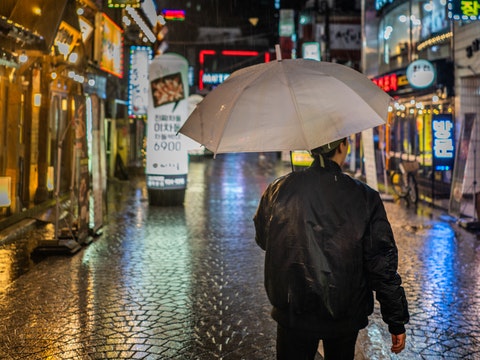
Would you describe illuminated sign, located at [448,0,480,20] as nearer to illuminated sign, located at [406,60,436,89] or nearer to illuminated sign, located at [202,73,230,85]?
illuminated sign, located at [406,60,436,89]

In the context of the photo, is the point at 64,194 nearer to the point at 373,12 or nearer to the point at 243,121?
the point at 243,121

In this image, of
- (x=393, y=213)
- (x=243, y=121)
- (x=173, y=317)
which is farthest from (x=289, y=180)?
(x=393, y=213)

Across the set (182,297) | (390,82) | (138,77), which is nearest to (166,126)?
(182,297)

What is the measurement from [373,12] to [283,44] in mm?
15711

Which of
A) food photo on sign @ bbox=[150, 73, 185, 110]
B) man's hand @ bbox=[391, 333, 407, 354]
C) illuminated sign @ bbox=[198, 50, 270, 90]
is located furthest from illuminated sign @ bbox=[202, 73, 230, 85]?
man's hand @ bbox=[391, 333, 407, 354]

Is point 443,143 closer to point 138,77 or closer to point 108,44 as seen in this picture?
point 108,44

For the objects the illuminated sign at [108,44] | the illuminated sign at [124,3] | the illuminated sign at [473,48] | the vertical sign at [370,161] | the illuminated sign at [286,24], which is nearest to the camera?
the vertical sign at [370,161]

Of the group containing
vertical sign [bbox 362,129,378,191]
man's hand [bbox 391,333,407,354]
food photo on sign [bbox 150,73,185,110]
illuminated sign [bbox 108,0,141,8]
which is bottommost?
man's hand [bbox 391,333,407,354]

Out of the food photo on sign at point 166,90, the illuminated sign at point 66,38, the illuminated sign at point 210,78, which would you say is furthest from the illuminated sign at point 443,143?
the illuminated sign at point 210,78

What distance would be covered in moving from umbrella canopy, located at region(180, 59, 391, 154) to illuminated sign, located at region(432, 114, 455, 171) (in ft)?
43.1

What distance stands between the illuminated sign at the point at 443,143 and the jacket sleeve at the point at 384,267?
13567 mm

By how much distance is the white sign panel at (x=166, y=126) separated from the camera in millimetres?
15633

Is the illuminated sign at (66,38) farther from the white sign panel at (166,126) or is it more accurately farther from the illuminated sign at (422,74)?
the illuminated sign at (422,74)

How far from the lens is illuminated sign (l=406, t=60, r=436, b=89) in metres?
18.0
